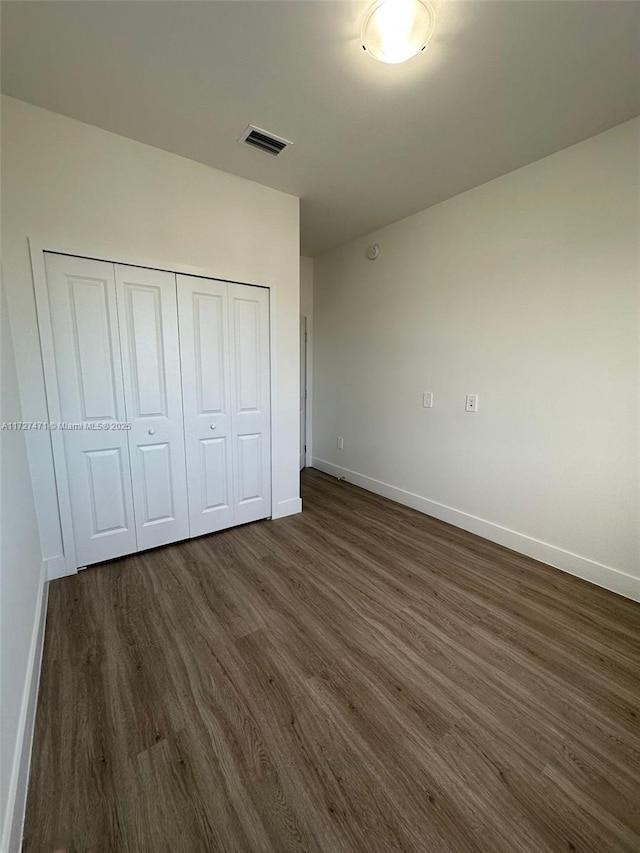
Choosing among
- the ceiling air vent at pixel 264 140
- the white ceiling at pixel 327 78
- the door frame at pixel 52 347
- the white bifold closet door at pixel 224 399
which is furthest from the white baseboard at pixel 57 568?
the ceiling air vent at pixel 264 140

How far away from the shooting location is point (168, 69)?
1613mm

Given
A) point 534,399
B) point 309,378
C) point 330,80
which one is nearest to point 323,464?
point 309,378

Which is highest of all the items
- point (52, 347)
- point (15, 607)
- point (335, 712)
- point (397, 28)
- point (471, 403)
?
point (397, 28)

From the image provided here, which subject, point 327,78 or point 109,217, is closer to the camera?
point 327,78

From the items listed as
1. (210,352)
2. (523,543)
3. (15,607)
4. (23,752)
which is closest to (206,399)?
(210,352)

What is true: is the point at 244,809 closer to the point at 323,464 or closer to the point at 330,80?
the point at 330,80

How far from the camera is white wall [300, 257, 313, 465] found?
431 centimetres

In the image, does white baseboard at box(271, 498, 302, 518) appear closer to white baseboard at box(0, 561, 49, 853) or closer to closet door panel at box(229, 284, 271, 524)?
closet door panel at box(229, 284, 271, 524)

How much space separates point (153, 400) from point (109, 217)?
117 cm

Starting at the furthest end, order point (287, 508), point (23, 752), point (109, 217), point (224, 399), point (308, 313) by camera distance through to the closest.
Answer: point (308, 313)
point (287, 508)
point (224, 399)
point (109, 217)
point (23, 752)

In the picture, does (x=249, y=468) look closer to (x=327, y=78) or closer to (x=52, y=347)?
(x=52, y=347)

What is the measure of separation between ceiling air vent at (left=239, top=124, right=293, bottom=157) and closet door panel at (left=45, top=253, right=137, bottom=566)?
1.20 meters

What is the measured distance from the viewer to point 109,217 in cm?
209

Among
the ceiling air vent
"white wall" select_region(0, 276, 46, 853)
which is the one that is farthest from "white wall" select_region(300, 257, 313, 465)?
"white wall" select_region(0, 276, 46, 853)
